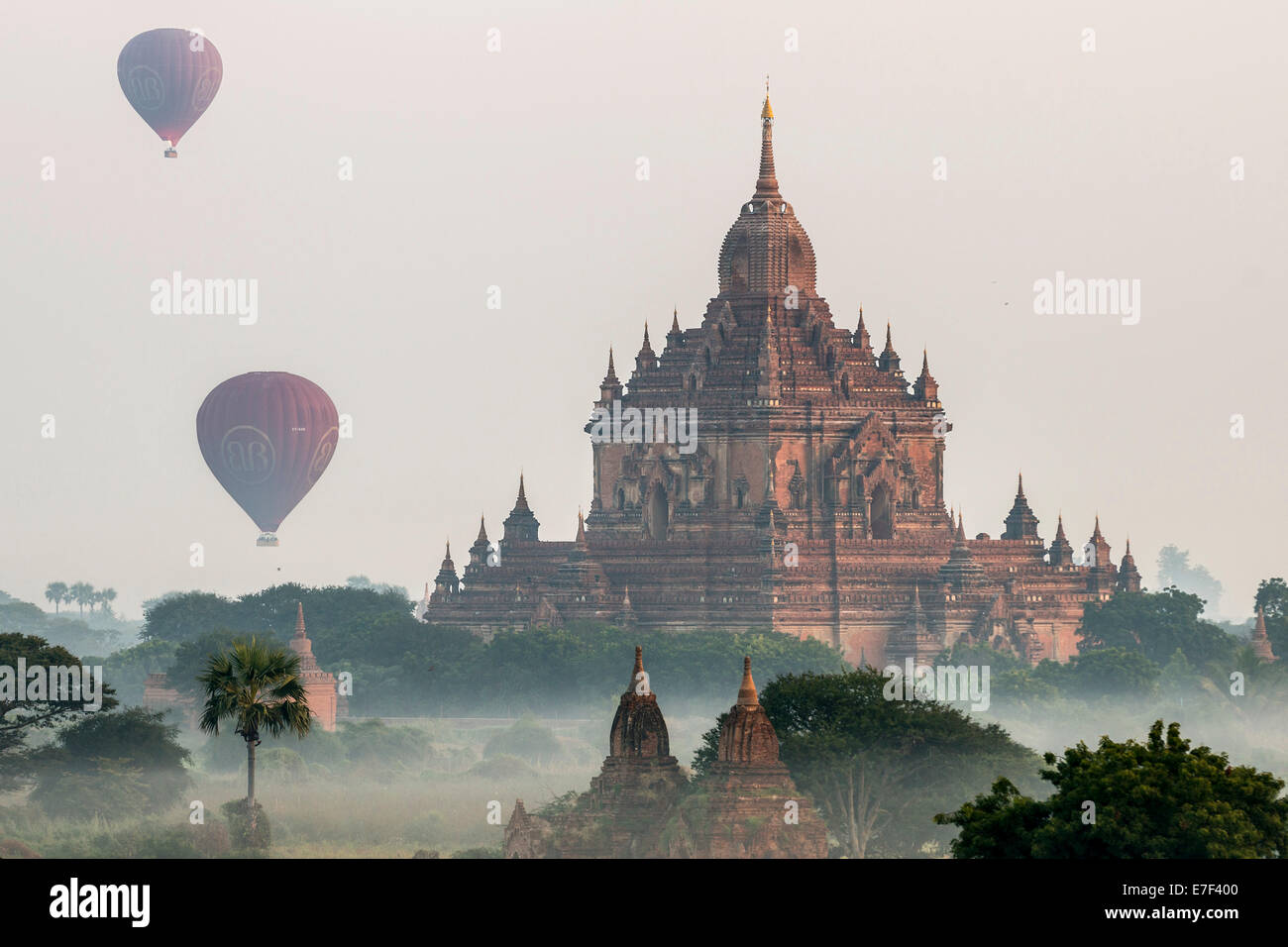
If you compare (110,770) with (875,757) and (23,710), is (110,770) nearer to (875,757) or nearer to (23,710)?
(23,710)

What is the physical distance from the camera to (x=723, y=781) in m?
95.2

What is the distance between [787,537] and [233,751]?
36.3m

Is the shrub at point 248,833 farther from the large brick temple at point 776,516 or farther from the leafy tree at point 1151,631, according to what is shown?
the leafy tree at point 1151,631

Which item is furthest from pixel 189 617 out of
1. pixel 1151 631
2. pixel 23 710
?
pixel 23 710

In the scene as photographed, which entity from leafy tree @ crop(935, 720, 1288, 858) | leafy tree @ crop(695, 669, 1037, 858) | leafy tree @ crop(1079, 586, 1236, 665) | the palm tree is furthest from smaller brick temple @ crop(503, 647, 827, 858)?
leafy tree @ crop(1079, 586, 1236, 665)

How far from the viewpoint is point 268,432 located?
161 metres

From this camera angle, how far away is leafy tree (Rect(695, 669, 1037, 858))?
103188 mm

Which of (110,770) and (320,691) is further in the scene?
(320,691)

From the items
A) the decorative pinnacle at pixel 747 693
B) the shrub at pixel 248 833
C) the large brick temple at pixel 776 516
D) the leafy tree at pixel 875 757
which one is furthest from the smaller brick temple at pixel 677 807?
the large brick temple at pixel 776 516

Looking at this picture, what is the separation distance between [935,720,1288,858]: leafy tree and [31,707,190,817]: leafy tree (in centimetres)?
4127

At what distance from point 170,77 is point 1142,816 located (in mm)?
91651

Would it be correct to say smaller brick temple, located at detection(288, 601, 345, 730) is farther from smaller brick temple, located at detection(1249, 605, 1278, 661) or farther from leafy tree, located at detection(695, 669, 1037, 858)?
smaller brick temple, located at detection(1249, 605, 1278, 661)

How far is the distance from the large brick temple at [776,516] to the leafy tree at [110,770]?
42.8m

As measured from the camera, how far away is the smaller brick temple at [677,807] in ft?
309
